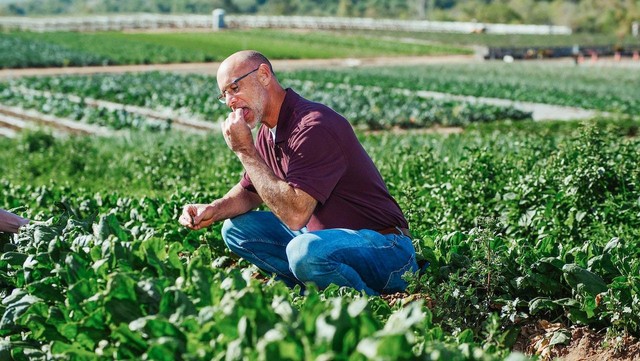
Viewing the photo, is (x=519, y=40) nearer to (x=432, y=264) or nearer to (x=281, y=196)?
Result: (x=432, y=264)

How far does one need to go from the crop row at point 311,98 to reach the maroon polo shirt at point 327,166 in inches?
646

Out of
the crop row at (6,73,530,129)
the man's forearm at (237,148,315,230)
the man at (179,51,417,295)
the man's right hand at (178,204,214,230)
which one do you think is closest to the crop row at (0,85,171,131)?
the crop row at (6,73,530,129)

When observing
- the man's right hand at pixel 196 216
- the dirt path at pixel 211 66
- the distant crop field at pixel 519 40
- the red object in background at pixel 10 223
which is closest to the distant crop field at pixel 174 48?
the dirt path at pixel 211 66

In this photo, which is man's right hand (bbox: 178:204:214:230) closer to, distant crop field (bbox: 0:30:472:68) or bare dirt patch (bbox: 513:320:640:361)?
bare dirt patch (bbox: 513:320:640:361)

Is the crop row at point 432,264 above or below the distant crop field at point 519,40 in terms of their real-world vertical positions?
above

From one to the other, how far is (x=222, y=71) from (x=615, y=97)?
25890 mm

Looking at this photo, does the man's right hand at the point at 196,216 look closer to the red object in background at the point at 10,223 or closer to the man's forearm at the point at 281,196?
the man's forearm at the point at 281,196

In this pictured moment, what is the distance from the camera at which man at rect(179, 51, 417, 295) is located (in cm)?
520

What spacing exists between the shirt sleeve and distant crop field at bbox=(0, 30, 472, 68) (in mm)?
40971

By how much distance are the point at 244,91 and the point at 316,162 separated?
21.2 inches

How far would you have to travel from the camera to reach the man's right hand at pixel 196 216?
564 centimetres

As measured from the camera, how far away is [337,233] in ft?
17.6

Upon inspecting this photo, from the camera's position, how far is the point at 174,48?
2213 inches

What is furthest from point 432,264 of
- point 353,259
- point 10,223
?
point 10,223
